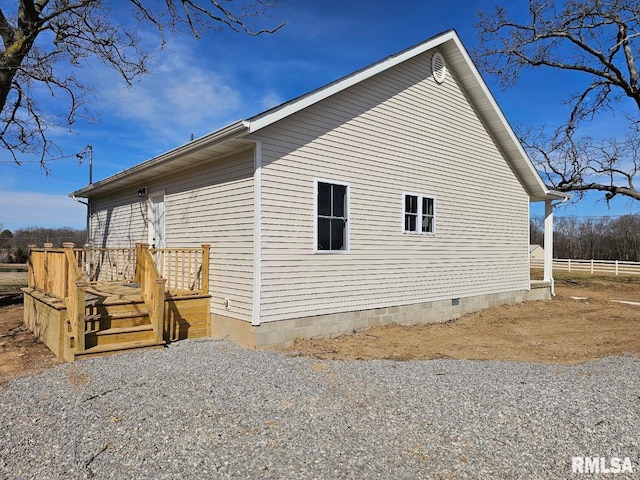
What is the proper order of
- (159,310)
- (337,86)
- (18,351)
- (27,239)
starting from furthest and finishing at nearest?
(27,239)
(337,86)
(18,351)
(159,310)

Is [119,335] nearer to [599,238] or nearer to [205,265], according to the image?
[205,265]

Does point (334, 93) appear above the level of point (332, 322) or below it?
above

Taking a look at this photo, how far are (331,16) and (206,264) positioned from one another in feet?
23.9

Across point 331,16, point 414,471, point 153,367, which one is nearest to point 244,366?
point 153,367

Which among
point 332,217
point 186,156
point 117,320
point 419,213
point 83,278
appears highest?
point 186,156

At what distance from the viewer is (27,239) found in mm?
34000

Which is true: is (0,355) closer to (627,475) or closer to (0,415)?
(0,415)

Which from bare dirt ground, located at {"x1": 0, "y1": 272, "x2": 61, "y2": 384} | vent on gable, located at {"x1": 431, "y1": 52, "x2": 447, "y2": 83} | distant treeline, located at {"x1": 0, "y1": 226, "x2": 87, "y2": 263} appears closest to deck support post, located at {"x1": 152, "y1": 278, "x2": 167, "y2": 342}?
bare dirt ground, located at {"x1": 0, "y1": 272, "x2": 61, "y2": 384}

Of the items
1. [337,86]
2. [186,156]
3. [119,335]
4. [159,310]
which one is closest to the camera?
[119,335]

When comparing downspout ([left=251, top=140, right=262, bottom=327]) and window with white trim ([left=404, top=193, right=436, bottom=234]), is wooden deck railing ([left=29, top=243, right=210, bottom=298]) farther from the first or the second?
window with white trim ([left=404, top=193, right=436, bottom=234])

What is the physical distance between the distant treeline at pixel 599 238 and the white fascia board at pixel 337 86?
36083 mm

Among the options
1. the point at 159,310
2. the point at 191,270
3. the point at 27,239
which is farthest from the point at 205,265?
the point at 27,239

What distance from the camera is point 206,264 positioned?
24.3ft

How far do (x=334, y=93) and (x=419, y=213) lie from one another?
3347mm
